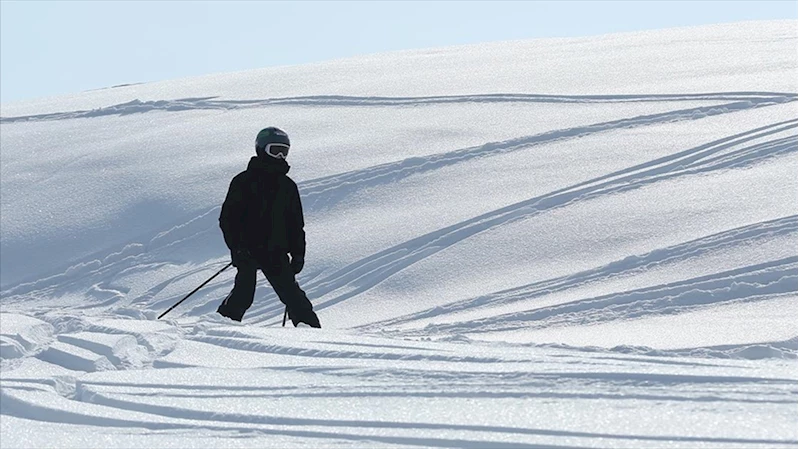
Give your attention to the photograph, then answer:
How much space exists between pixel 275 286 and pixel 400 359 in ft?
7.22

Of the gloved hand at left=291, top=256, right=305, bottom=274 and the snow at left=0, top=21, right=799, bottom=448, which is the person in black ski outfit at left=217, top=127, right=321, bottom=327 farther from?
the snow at left=0, top=21, right=799, bottom=448

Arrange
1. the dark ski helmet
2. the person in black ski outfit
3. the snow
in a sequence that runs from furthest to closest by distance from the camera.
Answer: the person in black ski outfit
the dark ski helmet
the snow

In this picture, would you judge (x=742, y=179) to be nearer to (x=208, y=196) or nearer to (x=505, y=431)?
(x=208, y=196)

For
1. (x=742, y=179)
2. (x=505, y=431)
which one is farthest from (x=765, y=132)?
(x=505, y=431)

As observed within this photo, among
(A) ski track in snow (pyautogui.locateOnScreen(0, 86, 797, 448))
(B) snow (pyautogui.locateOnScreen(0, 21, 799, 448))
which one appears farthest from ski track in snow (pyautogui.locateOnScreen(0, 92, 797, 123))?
(A) ski track in snow (pyautogui.locateOnScreen(0, 86, 797, 448))

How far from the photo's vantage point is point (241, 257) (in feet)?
20.8

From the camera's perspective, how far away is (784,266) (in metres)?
6.60

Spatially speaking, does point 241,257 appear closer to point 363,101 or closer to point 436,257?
point 436,257

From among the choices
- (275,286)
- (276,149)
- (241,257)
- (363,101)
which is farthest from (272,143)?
(363,101)

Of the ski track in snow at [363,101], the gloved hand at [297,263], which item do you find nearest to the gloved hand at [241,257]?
the gloved hand at [297,263]

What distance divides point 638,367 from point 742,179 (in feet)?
15.9

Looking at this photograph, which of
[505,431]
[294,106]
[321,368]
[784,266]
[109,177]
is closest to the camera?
[505,431]

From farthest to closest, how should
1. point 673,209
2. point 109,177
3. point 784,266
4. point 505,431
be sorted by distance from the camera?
point 109,177 → point 673,209 → point 784,266 → point 505,431

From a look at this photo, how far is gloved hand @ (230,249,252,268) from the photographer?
6344mm
